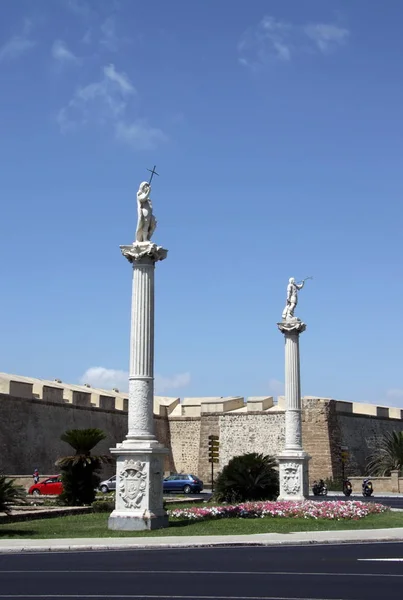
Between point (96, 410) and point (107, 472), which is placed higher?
point (96, 410)

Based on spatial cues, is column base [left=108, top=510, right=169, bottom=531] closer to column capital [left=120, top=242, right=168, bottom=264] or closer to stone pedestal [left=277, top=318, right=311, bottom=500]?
column capital [left=120, top=242, right=168, bottom=264]

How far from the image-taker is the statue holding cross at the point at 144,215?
20000mm

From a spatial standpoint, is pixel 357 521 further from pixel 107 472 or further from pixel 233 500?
pixel 107 472

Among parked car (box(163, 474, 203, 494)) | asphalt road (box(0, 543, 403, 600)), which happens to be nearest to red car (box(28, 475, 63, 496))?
parked car (box(163, 474, 203, 494))

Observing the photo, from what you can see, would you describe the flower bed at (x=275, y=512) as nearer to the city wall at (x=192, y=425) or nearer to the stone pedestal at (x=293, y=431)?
the stone pedestal at (x=293, y=431)

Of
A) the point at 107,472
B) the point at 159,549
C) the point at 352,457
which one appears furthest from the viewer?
the point at 352,457

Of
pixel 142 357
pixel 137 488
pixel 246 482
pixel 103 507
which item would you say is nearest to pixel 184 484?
pixel 246 482

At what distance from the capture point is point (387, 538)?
17.2 m

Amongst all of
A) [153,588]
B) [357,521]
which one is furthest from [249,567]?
[357,521]

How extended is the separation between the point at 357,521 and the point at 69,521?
7211 mm

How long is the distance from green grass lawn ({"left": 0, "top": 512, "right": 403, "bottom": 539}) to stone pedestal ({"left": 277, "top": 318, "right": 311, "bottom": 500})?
166 inches

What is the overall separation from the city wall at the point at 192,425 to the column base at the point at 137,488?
25.8 m

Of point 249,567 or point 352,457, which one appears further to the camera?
point 352,457

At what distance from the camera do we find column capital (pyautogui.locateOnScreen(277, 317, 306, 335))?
28094mm
